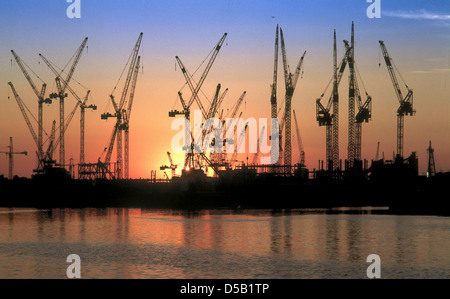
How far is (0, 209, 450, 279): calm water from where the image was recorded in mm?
38844

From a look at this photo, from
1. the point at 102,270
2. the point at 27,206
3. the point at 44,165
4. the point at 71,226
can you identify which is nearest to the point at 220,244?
the point at 102,270

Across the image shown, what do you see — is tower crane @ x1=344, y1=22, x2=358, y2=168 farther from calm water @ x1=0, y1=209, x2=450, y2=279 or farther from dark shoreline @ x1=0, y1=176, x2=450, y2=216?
calm water @ x1=0, y1=209, x2=450, y2=279

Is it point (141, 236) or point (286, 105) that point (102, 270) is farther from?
point (286, 105)

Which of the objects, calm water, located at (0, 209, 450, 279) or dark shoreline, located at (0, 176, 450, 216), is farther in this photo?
Answer: dark shoreline, located at (0, 176, 450, 216)

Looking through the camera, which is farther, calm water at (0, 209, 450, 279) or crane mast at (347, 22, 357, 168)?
crane mast at (347, 22, 357, 168)

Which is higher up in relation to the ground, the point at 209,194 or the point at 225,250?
the point at 209,194

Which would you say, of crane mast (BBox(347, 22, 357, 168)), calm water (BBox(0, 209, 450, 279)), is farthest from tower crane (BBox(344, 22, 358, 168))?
calm water (BBox(0, 209, 450, 279))

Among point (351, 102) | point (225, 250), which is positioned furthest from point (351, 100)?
point (225, 250)

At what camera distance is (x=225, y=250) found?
5169 centimetres

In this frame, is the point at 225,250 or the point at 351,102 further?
the point at 351,102

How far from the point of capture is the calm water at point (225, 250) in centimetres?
3884

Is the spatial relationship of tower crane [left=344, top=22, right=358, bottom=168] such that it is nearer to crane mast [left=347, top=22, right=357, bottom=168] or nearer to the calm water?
crane mast [left=347, top=22, right=357, bottom=168]

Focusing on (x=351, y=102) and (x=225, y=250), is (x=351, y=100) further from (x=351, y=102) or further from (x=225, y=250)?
(x=225, y=250)

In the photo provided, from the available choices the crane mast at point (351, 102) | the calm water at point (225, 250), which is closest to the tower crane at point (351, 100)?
the crane mast at point (351, 102)
